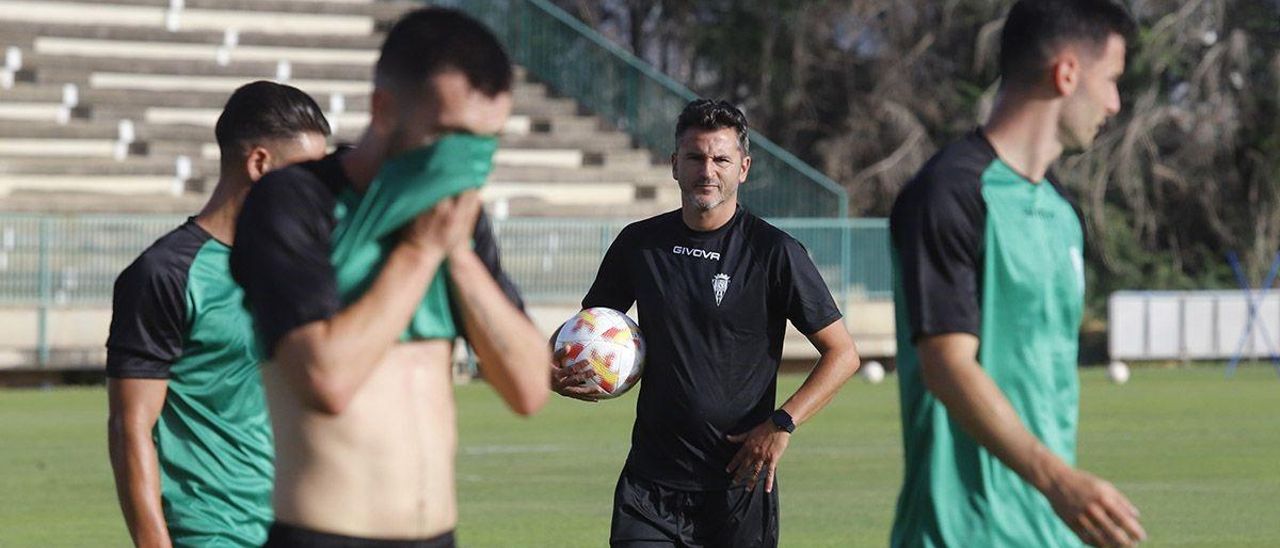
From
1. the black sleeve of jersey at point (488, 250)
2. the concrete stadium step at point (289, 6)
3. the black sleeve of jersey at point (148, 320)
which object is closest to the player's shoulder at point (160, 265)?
the black sleeve of jersey at point (148, 320)

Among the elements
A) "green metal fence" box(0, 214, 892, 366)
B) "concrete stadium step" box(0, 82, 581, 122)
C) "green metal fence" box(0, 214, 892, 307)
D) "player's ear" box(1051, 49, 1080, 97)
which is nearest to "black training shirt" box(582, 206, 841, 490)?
"player's ear" box(1051, 49, 1080, 97)

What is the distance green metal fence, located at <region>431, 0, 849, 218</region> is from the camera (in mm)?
36281

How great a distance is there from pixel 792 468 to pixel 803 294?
9.67m

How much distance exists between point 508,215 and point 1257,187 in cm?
1504

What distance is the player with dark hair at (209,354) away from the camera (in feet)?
18.2

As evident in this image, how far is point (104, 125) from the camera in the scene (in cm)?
3312

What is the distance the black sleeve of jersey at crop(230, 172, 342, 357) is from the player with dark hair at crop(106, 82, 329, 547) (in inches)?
59.4

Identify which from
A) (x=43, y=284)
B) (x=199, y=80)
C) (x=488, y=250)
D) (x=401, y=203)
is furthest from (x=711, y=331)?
(x=199, y=80)

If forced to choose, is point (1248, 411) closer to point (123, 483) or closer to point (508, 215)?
point (508, 215)

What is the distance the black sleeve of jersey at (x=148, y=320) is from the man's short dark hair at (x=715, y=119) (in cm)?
239

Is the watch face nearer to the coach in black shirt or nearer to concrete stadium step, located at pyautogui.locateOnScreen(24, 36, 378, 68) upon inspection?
the coach in black shirt

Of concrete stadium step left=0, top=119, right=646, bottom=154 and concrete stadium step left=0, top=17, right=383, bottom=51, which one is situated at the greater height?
concrete stadium step left=0, top=17, right=383, bottom=51

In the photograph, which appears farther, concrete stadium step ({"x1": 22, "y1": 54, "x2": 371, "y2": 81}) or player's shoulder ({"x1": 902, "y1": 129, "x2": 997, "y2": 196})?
concrete stadium step ({"x1": 22, "y1": 54, "x2": 371, "y2": 81})

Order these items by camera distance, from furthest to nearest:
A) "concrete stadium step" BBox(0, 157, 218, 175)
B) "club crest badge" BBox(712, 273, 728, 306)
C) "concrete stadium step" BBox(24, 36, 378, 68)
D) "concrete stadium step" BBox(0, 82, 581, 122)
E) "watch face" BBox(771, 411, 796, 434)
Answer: "concrete stadium step" BBox(24, 36, 378, 68) → "concrete stadium step" BBox(0, 82, 581, 122) → "concrete stadium step" BBox(0, 157, 218, 175) → "club crest badge" BBox(712, 273, 728, 306) → "watch face" BBox(771, 411, 796, 434)
